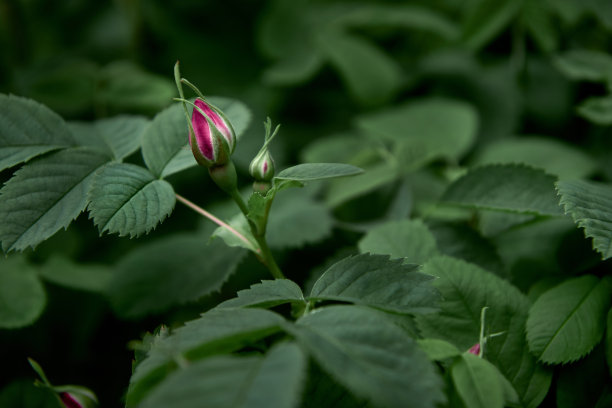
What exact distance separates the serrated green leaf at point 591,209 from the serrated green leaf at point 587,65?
537 mm

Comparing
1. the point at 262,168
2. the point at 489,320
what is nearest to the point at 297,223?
the point at 262,168

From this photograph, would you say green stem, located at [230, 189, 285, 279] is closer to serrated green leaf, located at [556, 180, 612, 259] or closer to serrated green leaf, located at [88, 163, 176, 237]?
serrated green leaf, located at [88, 163, 176, 237]

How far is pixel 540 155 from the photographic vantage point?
1317mm

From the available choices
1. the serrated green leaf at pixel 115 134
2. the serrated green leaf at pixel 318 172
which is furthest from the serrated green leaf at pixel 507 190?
the serrated green leaf at pixel 115 134

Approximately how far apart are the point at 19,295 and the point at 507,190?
0.95 metres

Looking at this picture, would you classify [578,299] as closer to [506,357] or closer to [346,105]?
[506,357]

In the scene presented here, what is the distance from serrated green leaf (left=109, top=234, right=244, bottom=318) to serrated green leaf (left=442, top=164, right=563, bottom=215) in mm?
456

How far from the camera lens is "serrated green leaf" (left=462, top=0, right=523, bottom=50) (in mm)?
1469

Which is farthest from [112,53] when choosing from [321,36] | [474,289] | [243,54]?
[474,289]

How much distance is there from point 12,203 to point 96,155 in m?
0.16

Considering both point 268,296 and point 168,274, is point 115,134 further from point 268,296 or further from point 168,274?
point 268,296

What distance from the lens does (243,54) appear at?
1.95m

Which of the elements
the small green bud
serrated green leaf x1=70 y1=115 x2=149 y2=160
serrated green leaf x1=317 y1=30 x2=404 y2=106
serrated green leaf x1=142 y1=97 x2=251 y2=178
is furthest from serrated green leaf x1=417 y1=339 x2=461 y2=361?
serrated green leaf x1=317 y1=30 x2=404 y2=106

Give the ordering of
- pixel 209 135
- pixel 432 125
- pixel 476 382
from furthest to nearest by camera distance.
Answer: pixel 432 125
pixel 209 135
pixel 476 382
